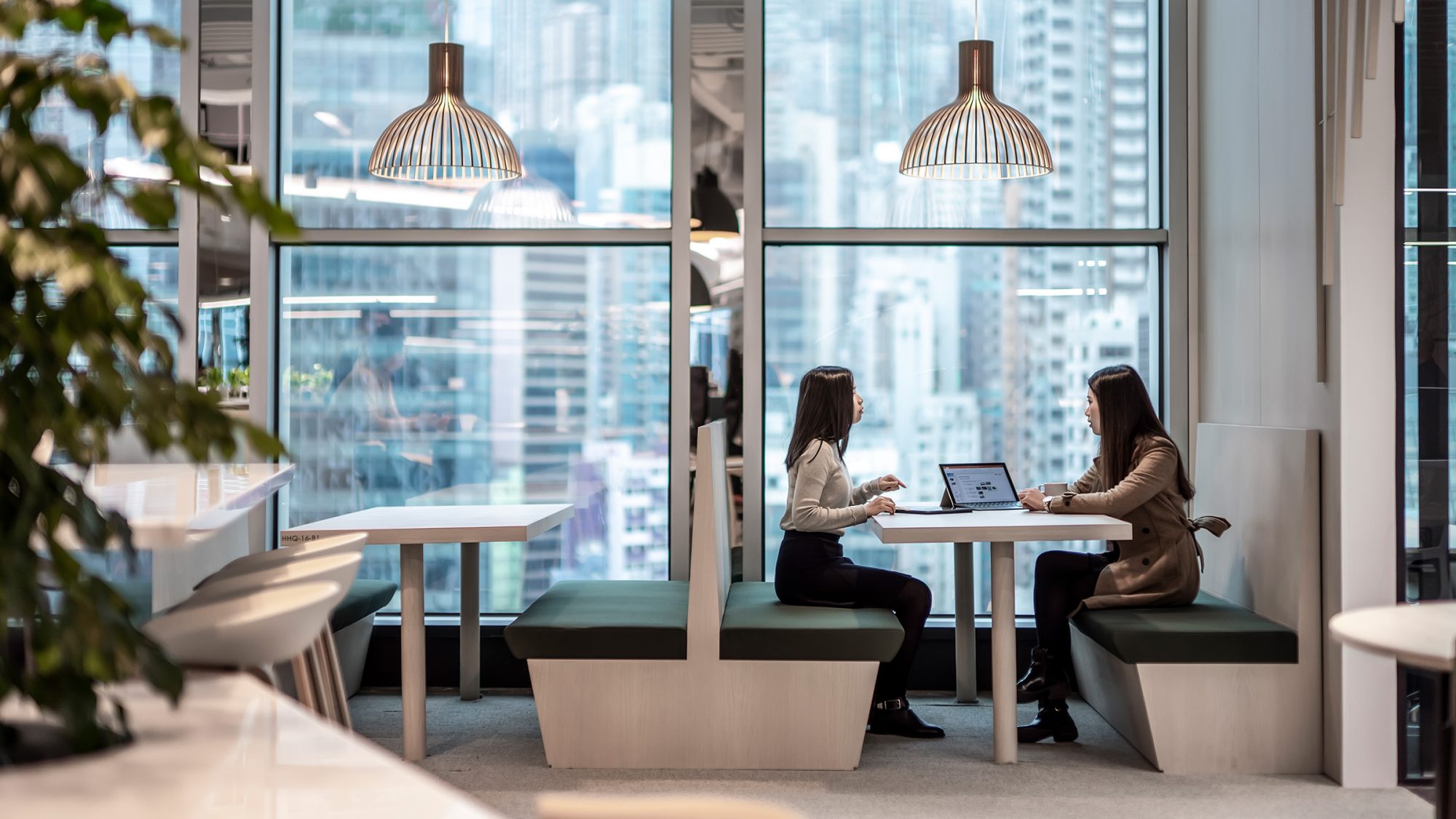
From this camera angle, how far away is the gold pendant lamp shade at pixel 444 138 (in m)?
4.38

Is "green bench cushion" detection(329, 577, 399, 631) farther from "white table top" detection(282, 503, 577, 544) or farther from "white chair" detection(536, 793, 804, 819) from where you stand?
"white chair" detection(536, 793, 804, 819)

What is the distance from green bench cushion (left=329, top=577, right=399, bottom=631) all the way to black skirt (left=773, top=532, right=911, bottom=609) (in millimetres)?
1640

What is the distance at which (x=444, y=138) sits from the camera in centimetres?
480

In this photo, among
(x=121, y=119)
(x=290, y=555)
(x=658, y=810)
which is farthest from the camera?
(x=121, y=119)

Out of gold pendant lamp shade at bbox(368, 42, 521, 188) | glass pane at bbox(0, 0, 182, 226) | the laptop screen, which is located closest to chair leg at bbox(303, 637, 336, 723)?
gold pendant lamp shade at bbox(368, 42, 521, 188)

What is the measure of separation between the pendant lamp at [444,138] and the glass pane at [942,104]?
1.24m

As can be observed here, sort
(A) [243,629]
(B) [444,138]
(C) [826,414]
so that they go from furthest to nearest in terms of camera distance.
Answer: (B) [444,138] < (C) [826,414] < (A) [243,629]

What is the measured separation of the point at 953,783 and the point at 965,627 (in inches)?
42.2

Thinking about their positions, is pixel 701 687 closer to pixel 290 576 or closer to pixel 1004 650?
pixel 1004 650

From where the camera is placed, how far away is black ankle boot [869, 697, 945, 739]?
4219 mm

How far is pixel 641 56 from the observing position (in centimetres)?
514

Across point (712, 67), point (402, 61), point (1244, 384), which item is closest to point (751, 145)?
point (712, 67)

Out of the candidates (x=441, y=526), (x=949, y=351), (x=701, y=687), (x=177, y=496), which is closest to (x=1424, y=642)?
(x=177, y=496)

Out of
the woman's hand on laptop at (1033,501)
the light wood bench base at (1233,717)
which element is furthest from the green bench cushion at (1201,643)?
the woman's hand on laptop at (1033,501)
